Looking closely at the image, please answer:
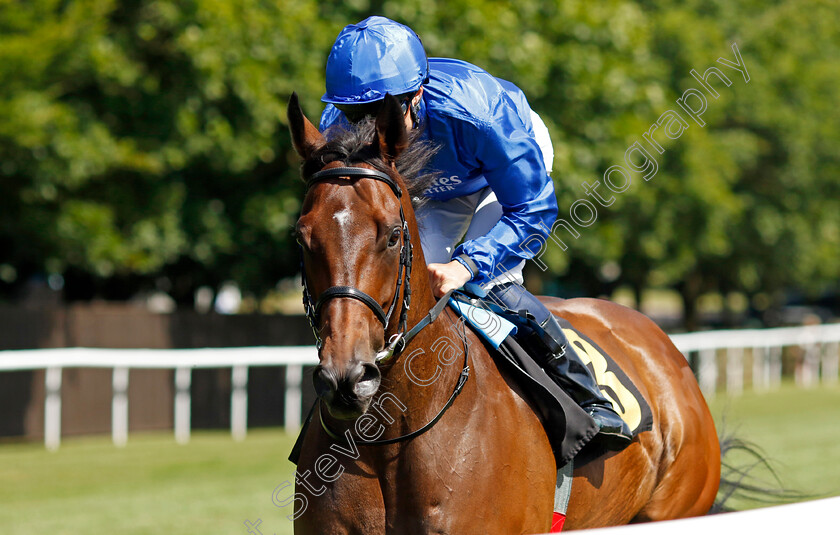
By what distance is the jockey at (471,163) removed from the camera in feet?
9.10

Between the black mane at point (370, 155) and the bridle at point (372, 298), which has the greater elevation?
the black mane at point (370, 155)

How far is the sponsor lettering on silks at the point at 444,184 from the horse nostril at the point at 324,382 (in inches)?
45.6

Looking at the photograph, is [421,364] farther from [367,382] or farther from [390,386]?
[367,382]

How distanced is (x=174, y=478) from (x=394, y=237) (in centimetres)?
596

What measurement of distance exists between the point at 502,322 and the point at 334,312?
98 cm

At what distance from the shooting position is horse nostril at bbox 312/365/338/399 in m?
2.14

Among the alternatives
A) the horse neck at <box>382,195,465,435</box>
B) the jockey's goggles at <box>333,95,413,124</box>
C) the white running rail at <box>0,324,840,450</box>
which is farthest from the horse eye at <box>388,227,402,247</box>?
the white running rail at <box>0,324,840,450</box>

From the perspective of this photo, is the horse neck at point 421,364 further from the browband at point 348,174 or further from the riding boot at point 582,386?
the riding boot at point 582,386

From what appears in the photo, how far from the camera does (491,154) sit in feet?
9.83

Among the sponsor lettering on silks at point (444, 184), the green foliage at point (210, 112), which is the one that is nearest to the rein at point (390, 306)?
the sponsor lettering on silks at point (444, 184)

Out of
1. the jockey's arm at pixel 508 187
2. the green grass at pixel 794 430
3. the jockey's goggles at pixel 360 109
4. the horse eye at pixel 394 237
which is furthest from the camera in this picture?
the green grass at pixel 794 430

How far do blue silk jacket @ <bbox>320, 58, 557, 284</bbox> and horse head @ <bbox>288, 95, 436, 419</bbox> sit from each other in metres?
0.37

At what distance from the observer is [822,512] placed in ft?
6.91

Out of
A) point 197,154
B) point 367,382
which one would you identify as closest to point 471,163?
point 367,382
